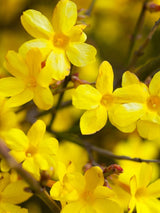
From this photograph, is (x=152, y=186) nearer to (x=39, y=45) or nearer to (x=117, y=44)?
(x=39, y=45)

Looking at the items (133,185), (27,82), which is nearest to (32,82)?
(27,82)

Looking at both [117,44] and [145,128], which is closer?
[145,128]

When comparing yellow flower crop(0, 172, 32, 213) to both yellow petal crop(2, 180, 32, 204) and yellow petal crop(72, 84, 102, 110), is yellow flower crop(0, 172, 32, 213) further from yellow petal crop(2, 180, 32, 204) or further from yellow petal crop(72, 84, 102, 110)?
yellow petal crop(72, 84, 102, 110)

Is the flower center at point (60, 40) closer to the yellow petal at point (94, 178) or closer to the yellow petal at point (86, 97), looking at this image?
the yellow petal at point (86, 97)

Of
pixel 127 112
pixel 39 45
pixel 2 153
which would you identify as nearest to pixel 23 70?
→ pixel 39 45

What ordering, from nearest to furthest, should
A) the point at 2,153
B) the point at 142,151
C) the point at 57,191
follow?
1. the point at 2,153
2. the point at 57,191
3. the point at 142,151

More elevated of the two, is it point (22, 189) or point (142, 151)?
point (22, 189)
